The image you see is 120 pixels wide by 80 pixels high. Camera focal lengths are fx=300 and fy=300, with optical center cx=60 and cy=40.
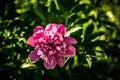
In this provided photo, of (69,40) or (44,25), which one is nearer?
(69,40)

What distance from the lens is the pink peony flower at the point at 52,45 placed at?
1.41m

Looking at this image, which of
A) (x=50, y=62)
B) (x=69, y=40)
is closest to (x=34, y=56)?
(x=50, y=62)

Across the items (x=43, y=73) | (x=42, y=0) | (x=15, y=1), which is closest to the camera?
(x=43, y=73)

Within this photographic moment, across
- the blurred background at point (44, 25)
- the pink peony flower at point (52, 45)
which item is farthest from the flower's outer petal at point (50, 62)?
the blurred background at point (44, 25)

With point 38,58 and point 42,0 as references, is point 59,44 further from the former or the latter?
point 42,0

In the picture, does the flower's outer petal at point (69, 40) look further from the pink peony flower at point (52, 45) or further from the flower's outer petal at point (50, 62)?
the flower's outer petal at point (50, 62)

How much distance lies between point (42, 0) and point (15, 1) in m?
0.28

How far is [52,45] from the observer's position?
1419mm

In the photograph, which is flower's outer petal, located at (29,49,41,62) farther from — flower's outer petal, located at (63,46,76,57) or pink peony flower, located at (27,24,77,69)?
flower's outer petal, located at (63,46,76,57)

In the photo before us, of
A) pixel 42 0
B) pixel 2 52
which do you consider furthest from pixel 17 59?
pixel 42 0

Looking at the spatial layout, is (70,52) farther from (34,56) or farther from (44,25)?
(44,25)

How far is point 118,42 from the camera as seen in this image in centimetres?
259

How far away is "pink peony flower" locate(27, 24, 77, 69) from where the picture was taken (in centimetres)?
141

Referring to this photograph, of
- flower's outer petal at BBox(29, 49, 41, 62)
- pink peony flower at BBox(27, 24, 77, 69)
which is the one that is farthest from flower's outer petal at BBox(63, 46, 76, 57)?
flower's outer petal at BBox(29, 49, 41, 62)
